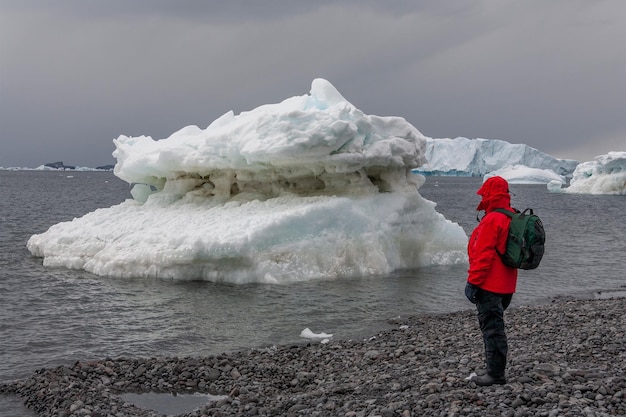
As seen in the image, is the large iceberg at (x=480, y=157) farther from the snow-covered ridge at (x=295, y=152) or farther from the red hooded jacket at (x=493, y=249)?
the red hooded jacket at (x=493, y=249)

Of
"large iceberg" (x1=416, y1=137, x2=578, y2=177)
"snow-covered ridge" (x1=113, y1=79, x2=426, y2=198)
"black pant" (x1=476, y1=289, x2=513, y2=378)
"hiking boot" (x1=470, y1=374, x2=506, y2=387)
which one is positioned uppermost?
"large iceberg" (x1=416, y1=137, x2=578, y2=177)

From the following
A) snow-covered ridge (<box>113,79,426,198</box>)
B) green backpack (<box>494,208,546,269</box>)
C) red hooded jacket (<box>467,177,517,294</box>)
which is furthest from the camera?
snow-covered ridge (<box>113,79,426,198</box>)

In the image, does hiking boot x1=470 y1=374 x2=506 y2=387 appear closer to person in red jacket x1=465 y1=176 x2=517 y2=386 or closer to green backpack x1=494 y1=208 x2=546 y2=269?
person in red jacket x1=465 y1=176 x2=517 y2=386

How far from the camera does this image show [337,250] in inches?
716

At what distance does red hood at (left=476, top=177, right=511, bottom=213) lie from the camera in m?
6.61

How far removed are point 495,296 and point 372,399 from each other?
6.12ft

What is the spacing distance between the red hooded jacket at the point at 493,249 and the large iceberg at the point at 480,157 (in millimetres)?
110108

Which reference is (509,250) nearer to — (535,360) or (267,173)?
(535,360)

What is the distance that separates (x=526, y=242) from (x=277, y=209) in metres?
12.7

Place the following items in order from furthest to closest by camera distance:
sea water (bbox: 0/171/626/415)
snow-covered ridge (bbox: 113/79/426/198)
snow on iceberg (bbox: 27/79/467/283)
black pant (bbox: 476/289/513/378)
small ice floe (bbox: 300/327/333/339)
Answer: snow-covered ridge (bbox: 113/79/426/198), snow on iceberg (bbox: 27/79/467/283), small ice floe (bbox: 300/327/333/339), sea water (bbox: 0/171/626/415), black pant (bbox: 476/289/513/378)

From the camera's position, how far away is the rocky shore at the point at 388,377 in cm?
616

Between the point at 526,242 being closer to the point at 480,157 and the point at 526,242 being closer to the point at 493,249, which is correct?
the point at 493,249

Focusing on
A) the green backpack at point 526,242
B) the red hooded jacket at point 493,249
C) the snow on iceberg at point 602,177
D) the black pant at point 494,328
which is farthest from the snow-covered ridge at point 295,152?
the snow on iceberg at point 602,177

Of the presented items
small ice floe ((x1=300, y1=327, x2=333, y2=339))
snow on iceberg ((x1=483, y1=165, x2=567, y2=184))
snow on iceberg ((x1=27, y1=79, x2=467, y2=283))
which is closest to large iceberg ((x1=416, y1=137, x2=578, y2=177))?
snow on iceberg ((x1=483, y1=165, x2=567, y2=184))
